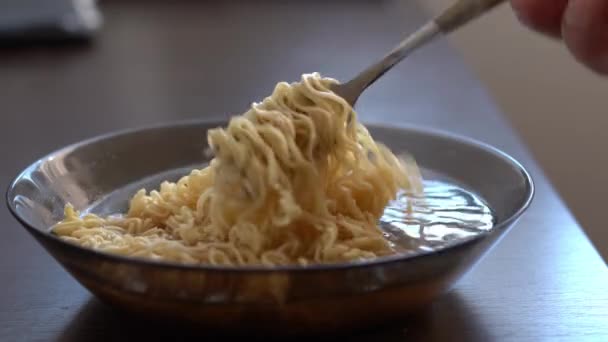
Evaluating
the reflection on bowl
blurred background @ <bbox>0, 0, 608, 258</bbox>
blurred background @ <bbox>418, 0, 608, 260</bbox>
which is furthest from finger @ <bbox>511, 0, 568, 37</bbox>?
blurred background @ <bbox>418, 0, 608, 260</bbox>

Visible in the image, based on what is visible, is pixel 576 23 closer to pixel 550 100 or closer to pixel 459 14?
pixel 459 14

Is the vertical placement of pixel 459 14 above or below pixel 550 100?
above

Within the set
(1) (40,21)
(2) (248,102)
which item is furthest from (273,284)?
(1) (40,21)

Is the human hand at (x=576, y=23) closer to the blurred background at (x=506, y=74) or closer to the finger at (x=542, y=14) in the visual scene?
the finger at (x=542, y=14)

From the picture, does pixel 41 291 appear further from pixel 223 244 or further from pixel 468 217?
pixel 468 217

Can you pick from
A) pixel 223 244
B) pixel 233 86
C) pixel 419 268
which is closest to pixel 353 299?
pixel 419 268

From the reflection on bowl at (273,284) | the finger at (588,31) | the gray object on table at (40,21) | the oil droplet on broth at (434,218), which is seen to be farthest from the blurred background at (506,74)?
the reflection on bowl at (273,284)

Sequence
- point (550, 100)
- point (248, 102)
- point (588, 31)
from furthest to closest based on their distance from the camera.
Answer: point (550, 100), point (248, 102), point (588, 31)
